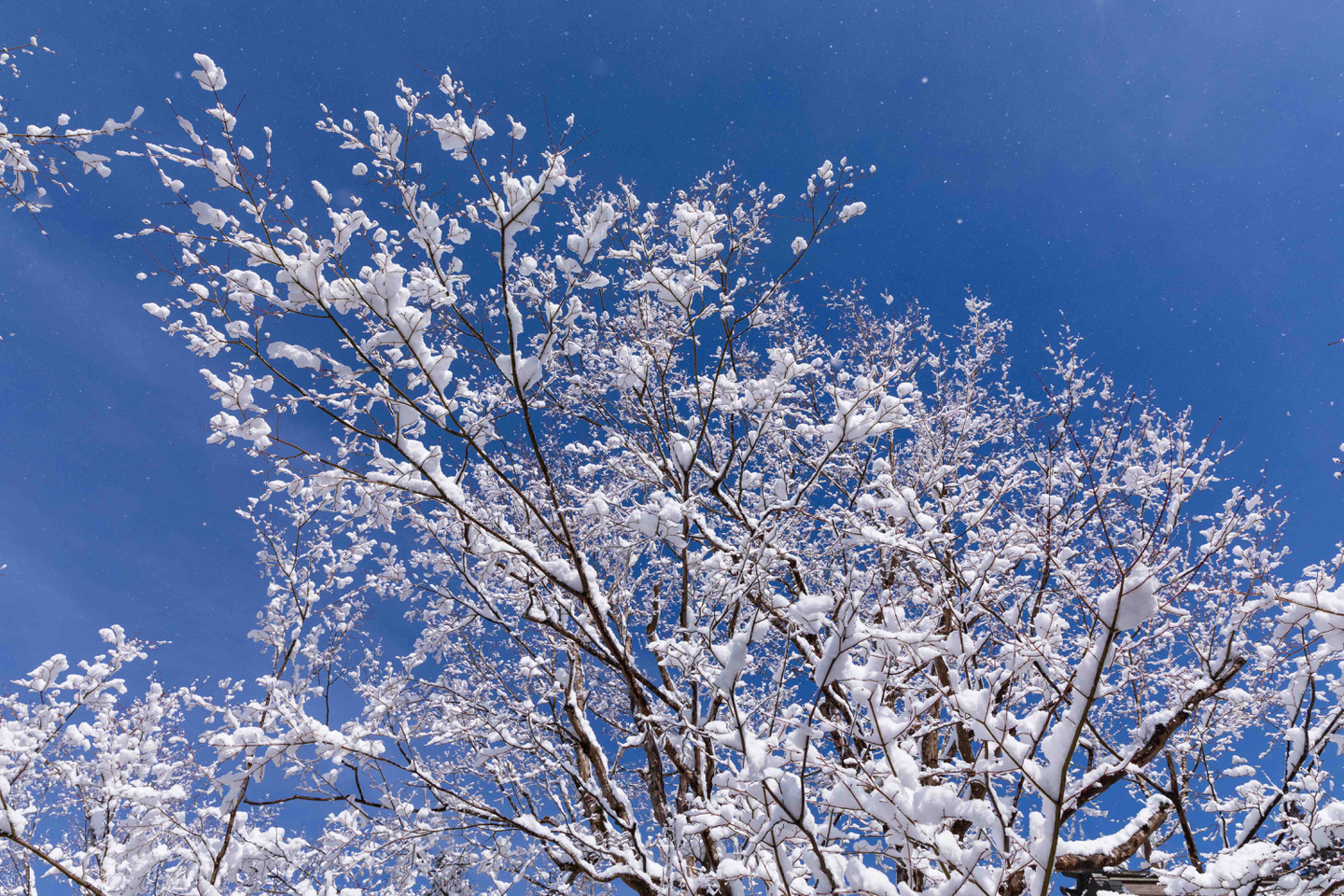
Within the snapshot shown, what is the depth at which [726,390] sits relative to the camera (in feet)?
12.2

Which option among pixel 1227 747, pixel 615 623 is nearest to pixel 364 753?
pixel 615 623

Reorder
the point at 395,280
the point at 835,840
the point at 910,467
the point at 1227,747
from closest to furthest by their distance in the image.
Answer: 1. the point at 835,840
2. the point at 395,280
3. the point at 1227,747
4. the point at 910,467

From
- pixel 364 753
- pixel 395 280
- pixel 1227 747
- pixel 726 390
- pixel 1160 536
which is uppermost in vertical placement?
pixel 726 390

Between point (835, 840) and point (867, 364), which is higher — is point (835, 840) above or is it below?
below

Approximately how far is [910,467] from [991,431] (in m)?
1.02

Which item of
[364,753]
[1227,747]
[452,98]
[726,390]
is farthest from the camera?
A: [1227,747]

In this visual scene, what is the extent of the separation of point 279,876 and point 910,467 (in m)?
6.63

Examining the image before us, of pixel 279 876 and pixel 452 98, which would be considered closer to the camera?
pixel 452 98

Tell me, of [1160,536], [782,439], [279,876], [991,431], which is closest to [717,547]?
[782,439]

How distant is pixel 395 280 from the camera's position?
6.88ft

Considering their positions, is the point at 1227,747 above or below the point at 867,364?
below

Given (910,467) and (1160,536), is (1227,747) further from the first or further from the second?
(910,467)

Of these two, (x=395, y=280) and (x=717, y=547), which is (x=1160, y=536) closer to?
(x=717, y=547)

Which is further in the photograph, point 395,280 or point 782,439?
point 782,439
